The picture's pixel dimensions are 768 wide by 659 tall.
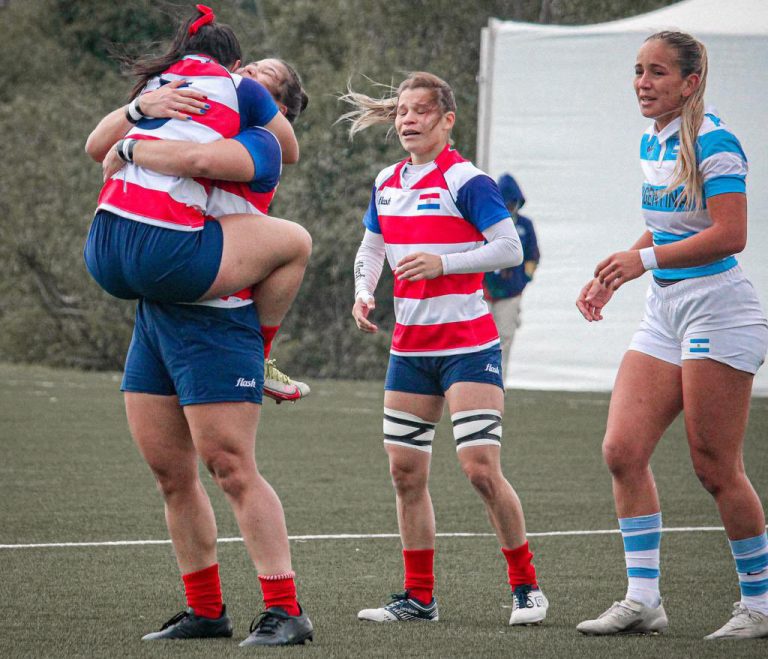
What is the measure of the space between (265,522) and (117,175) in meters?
1.15

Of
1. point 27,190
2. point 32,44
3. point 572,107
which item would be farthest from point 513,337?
point 32,44

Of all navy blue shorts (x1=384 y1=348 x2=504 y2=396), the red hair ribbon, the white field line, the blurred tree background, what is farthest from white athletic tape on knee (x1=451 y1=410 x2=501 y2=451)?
the blurred tree background

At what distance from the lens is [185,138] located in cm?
415

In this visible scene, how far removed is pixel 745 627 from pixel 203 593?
5.72 feet

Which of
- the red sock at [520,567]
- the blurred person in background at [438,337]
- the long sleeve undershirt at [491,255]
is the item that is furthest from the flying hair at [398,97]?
the red sock at [520,567]

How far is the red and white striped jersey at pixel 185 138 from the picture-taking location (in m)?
4.16

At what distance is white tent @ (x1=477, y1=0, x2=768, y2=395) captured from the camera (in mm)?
14102

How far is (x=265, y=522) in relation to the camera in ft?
14.1

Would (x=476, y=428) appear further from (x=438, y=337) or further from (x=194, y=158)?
(x=194, y=158)

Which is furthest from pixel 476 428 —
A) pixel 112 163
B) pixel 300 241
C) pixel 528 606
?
pixel 112 163

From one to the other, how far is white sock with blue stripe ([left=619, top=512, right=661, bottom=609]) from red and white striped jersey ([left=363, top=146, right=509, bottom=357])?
824mm

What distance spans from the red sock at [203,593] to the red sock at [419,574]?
0.77 metres

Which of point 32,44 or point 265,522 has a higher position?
point 32,44

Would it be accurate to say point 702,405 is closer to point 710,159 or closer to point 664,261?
point 664,261
